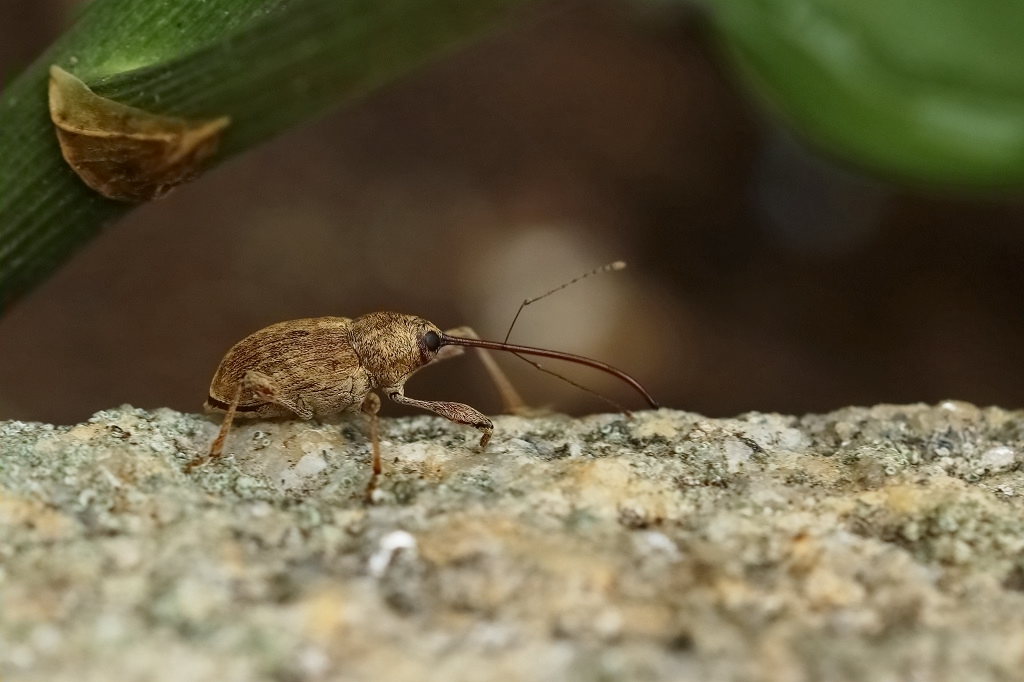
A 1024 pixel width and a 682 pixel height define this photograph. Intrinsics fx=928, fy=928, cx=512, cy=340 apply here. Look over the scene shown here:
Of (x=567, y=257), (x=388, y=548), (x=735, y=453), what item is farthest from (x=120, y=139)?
(x=567, y=257)

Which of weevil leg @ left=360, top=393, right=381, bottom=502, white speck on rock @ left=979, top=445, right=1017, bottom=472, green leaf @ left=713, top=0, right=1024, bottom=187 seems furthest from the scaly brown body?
green leaf @ left=713, top=0, right=1024, bottom=187

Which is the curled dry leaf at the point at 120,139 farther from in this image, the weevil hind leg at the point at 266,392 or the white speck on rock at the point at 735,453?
the white speck on rock at the point at 735,453

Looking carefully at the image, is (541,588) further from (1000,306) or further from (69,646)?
(1000,306)

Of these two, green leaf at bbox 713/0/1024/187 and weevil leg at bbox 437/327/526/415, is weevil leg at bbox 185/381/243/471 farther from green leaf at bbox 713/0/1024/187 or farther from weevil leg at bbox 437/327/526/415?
green leaf at bbox 713/0/1024/187

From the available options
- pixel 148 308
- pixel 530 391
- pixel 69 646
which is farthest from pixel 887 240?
pixel 69 646

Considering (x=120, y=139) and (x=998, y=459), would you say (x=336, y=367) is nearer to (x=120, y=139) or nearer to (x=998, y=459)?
(x=120, y=139)
